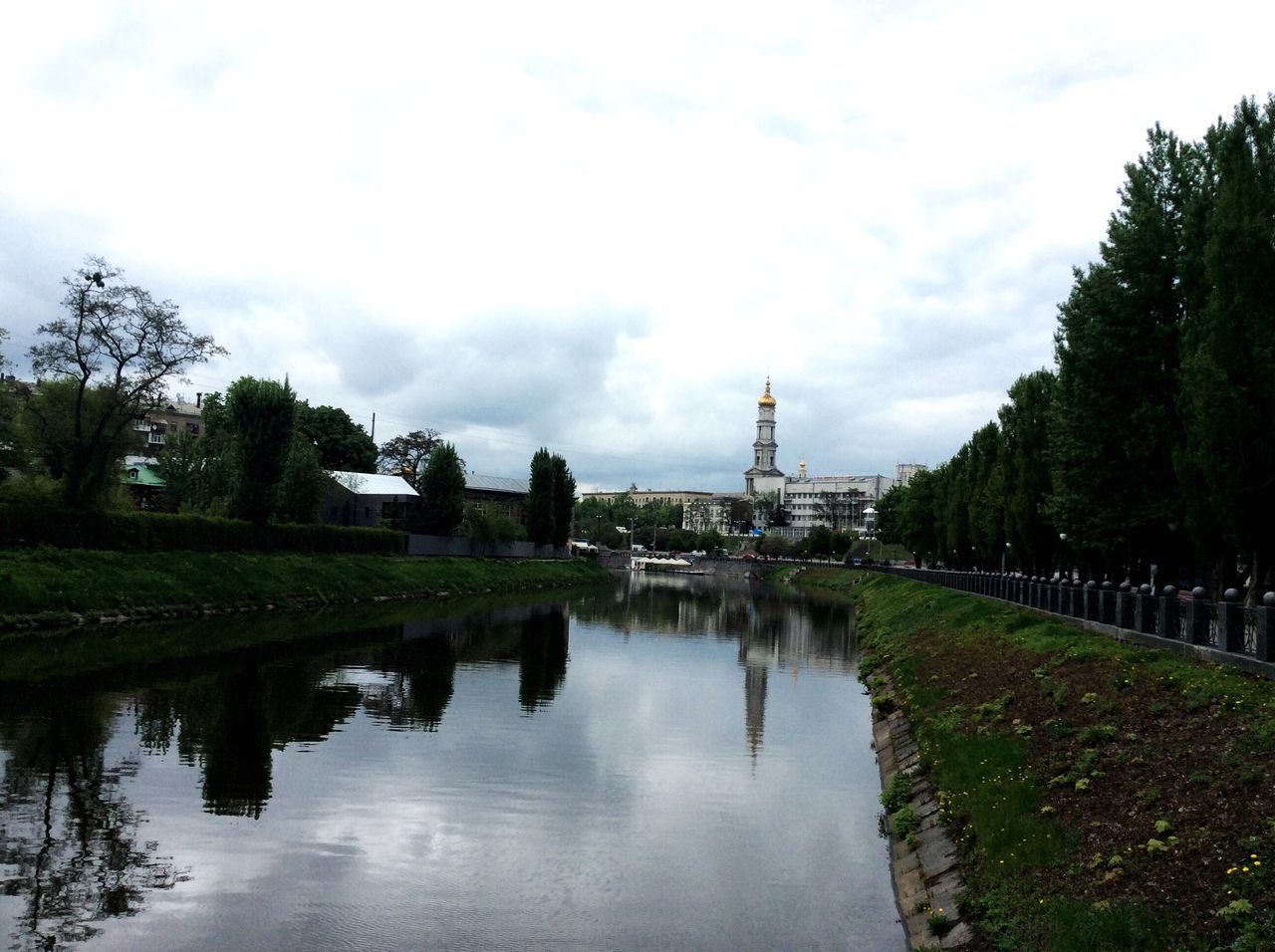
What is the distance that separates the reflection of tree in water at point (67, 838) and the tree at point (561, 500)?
311 feet

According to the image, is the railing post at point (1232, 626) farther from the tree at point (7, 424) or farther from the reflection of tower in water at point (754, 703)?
the tree at point (7, 424)

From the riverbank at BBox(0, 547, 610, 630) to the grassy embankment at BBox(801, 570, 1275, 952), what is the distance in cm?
2949

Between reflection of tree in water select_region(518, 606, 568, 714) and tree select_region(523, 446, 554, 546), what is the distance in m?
52.0

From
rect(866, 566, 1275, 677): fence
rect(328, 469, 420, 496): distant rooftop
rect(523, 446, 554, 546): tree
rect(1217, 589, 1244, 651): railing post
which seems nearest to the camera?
rect(866, 566, 1275, 677): fence

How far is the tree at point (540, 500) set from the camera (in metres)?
112

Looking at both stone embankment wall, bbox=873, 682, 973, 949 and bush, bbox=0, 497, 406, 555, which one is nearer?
stone embankment wall, bbox=873, 682, 973, 949

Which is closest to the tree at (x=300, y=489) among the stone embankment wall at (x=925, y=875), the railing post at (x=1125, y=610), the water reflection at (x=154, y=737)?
the water reflection at (x=154, y=737)

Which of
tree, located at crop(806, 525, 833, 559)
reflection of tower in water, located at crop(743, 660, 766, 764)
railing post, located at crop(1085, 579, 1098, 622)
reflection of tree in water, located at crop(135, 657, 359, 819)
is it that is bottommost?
reflection of tower in water, located at crop(743, 660, 766, 764)

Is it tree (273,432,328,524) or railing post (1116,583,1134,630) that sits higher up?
tree (273,432,328,524)

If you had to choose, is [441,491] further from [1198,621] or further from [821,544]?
[821,544]

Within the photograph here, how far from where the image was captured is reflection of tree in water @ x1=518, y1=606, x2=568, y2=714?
29605 mm

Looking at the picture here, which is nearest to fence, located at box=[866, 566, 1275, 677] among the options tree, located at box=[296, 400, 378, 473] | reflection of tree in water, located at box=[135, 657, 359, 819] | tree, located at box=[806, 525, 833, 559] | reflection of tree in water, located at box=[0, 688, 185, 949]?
reflection of tree in water, located at box=[135, 657, 359, 819]

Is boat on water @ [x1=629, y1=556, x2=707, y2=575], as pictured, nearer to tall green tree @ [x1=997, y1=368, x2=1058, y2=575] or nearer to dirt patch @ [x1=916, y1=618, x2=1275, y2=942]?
tall green tree @ [x1=997, y1=368, x2=1058, y2=575]

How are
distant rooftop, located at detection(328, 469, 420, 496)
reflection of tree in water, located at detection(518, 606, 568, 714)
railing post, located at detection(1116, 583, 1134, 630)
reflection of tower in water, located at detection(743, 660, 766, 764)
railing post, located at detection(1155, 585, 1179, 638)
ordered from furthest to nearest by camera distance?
distant rooftop, located at detection(328, 469, 420, 496), reflection of tree in water, located at detection(518, 606, 568, 714), railing post, located at detection(1116, 583, 1134, 630), reflection of tower in water, located at detection(743, 660, 766, 764), railing post, located at detection(1155, 585, 1179, 638)
